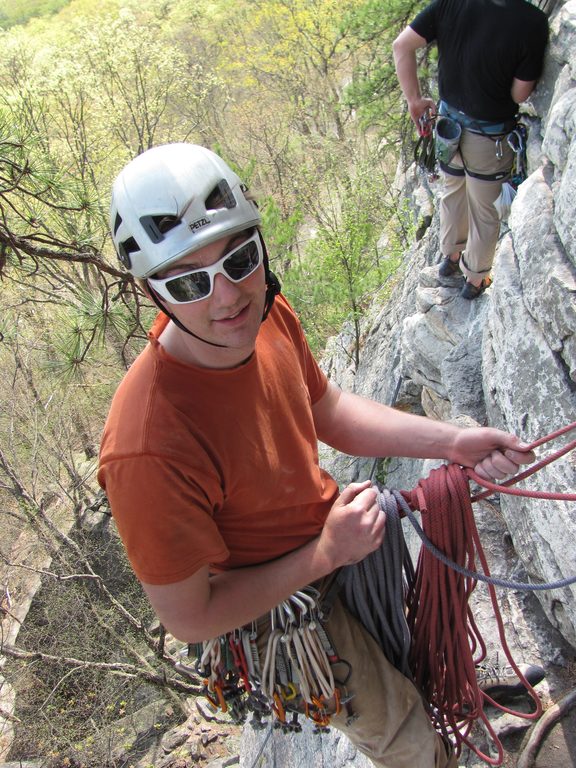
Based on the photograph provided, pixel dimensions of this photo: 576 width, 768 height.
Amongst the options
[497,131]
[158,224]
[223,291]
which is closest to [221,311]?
[223,291]

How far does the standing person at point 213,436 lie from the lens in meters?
1.31

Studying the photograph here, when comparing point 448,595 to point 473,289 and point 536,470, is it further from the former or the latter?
point 473,289

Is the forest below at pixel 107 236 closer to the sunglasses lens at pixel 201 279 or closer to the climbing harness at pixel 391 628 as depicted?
the sunglasses lens at pixel 201 279

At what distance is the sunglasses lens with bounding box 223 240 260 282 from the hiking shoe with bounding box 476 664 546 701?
2.11m

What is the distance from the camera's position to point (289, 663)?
181cm

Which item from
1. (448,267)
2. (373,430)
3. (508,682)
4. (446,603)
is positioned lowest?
(508,682)

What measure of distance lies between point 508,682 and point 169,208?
2.42m

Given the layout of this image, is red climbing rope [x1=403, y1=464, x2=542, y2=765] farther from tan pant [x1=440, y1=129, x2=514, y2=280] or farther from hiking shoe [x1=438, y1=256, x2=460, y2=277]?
hiking shoe [x1=438, y1=256, x2=460, y2=277]

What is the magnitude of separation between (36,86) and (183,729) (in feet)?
44.9

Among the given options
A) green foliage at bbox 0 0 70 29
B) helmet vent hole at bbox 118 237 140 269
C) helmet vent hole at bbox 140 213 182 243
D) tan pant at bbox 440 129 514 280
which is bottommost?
tan pant at bbox 440 129 514 280

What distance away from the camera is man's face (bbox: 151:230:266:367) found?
142 cm

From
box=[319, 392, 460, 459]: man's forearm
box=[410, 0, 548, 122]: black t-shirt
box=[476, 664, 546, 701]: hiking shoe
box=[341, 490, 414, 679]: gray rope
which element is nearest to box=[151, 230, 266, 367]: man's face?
box=[319, 392, 460, 459]: man's forearm

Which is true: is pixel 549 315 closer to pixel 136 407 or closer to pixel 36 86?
pixel 136 407

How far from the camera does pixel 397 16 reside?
5629 millimetres
